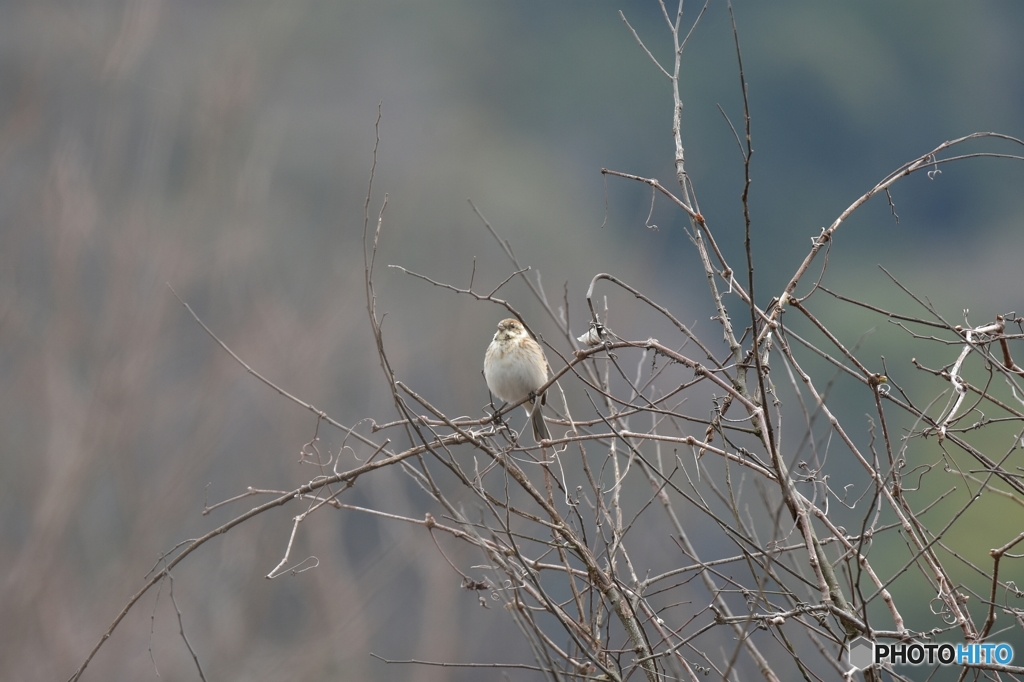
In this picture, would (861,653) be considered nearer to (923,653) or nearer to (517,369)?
(923,653)

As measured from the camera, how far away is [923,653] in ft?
5.50

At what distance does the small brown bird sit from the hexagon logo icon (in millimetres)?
1897

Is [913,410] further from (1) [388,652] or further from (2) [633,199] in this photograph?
(2) [633,199]

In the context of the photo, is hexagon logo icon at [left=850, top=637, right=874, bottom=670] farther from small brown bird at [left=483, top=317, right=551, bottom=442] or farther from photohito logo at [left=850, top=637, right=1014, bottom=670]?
small brown bird at [left=483, top=317, right=551, bottom=442]

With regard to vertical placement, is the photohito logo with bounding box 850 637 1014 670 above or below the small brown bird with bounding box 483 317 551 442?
below

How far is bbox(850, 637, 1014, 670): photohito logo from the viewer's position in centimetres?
148

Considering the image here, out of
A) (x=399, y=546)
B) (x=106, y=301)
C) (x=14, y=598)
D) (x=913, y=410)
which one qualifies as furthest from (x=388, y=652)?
(x=913, y=410)

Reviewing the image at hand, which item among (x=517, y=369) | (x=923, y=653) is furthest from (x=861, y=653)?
(x=517, y=369)

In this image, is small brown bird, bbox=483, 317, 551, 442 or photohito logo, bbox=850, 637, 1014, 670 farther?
small brown bird, bbox=483, 317, 551, 442

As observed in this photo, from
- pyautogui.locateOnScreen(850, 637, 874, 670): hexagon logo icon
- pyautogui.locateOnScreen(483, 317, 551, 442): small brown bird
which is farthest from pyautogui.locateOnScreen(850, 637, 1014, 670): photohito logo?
pyautogui.locateOnScreen(483, 317, 551, 442): small brown bird

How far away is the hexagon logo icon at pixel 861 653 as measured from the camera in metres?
1.46

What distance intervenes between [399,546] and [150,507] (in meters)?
2.11

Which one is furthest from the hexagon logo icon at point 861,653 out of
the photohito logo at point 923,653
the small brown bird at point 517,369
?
the small brown bird at point 517,369

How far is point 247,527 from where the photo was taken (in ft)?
24.9
